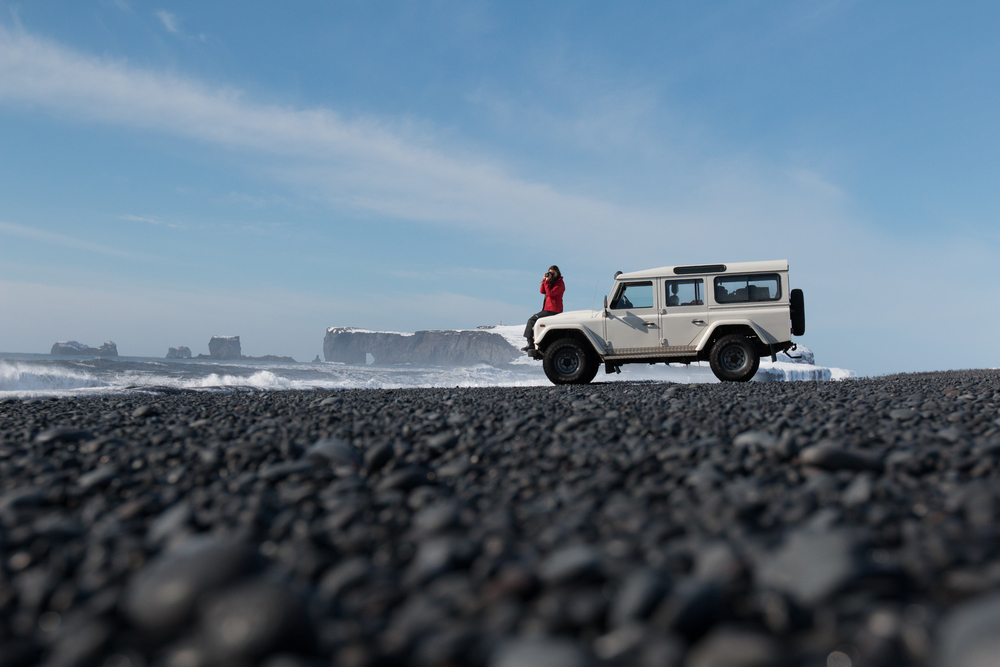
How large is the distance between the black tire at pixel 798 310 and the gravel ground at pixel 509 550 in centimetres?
646

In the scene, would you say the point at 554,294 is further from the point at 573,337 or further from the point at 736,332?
the point at 736,332

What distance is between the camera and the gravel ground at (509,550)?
127 cm

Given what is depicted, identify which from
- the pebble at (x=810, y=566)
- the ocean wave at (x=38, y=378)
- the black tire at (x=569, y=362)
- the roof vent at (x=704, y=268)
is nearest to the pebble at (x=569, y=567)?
the pebble at (x=810, y=566)

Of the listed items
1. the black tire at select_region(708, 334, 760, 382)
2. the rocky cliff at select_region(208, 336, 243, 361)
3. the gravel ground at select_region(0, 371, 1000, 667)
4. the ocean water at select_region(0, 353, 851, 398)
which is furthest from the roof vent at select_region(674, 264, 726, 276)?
the rocky cliff at select_region(208, 336, 243, 361)

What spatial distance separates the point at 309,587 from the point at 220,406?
5.18 m

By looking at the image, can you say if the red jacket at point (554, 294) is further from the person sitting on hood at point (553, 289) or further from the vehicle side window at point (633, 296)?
the vehicle side window at point (633, 296)

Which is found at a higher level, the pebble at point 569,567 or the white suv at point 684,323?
the white suv at point 684,323

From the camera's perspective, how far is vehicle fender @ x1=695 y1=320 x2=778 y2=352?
9.49 metres

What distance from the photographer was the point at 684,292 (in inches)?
389

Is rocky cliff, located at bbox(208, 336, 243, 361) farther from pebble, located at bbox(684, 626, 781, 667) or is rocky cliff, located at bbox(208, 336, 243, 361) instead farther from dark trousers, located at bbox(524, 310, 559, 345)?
pebble, located at bbox(684, 626, 781, 667)

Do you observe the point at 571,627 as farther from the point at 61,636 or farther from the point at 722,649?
the point at 61,636

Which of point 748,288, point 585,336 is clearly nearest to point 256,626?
point 585,336

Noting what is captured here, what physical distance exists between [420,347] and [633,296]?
3710 inches

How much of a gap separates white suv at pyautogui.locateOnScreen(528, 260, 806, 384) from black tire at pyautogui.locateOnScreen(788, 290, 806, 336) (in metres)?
0.02
